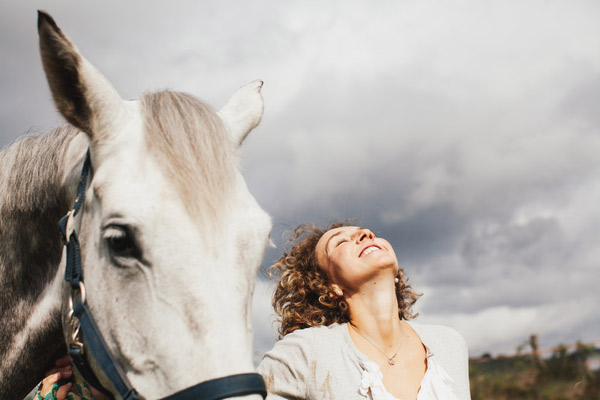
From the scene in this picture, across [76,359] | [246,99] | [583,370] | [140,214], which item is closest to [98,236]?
[140,214]

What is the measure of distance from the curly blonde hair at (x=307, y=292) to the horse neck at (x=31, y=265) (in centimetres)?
155

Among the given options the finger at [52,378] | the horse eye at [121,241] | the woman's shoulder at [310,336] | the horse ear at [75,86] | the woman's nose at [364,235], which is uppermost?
the horse ear at [75,86]

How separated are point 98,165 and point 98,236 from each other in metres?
0.29

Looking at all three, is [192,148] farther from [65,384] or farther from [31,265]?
[65,384]

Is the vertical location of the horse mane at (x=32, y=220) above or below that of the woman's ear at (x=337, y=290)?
above

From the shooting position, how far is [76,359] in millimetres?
1730

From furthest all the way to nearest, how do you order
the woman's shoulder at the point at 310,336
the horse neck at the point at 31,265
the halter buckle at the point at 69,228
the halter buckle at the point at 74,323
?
the woman's shoulder at the point at 310,336 → the horse neck at the point at 31,265 → the halter buckle at the point at 69,228 → the halter buckle at the point at 74,323

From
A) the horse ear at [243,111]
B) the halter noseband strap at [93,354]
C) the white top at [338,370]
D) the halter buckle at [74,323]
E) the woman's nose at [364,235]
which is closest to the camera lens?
the halter noseband strap at [93,354]

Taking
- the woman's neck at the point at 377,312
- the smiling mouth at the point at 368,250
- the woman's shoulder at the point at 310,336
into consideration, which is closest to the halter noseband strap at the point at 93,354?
the woman's shoulder at the point at 310,336

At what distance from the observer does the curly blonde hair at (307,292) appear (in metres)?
3.11

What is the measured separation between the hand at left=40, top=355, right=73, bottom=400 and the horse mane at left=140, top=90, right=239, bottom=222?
1.31 metres

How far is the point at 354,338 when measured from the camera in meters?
2.74

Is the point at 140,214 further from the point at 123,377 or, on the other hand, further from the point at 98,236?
the point at 123,377

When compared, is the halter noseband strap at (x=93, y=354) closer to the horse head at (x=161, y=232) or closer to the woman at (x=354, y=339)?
the horse head at (x=161, y=232)
